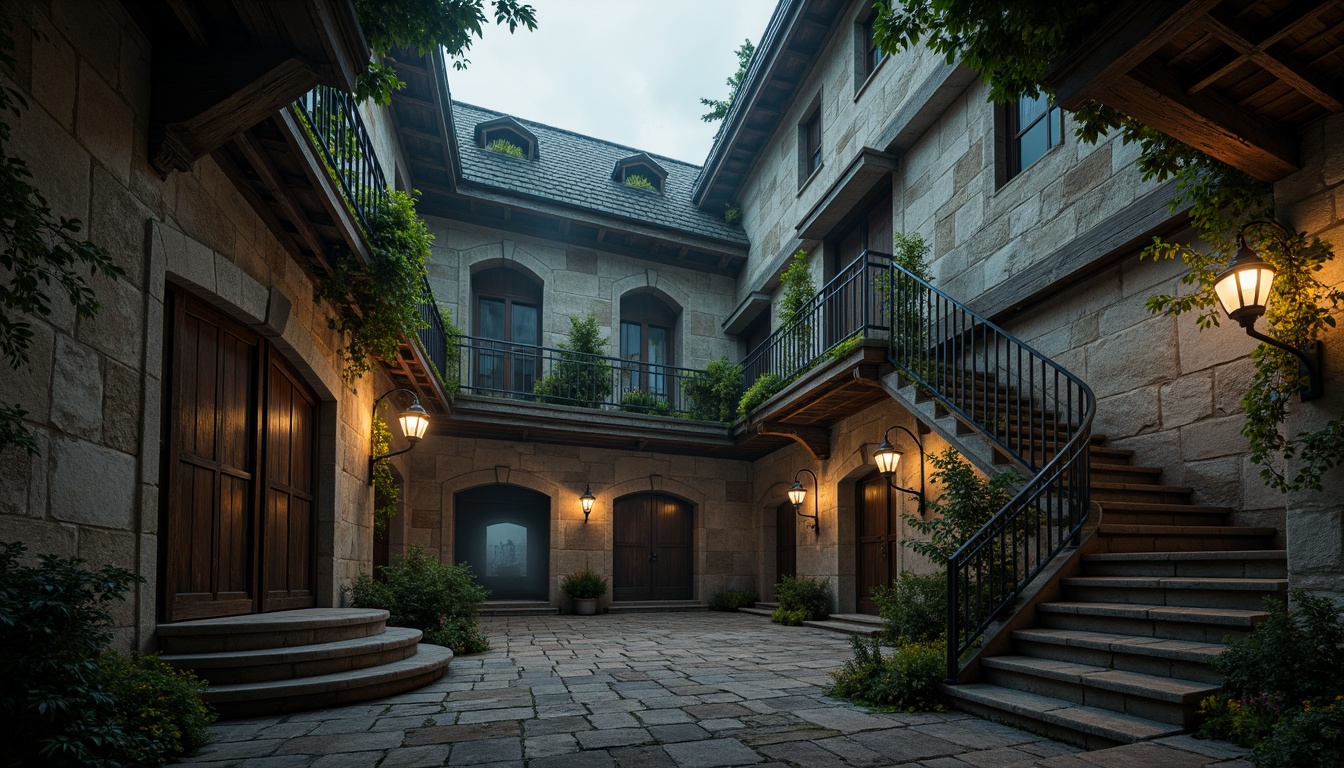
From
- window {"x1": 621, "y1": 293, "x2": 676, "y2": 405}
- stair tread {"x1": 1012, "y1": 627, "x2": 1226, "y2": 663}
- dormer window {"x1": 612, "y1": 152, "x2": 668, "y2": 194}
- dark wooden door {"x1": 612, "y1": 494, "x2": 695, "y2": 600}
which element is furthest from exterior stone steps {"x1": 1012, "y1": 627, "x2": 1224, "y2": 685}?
dormer window {"x1": 612, "y1": 152, "x2": 668, "y2": 194}

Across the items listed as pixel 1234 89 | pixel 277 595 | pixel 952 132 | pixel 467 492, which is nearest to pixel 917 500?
pixel 952 132

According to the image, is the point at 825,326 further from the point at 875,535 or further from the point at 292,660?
the point at 292,660

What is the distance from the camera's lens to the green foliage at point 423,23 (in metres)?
4.91

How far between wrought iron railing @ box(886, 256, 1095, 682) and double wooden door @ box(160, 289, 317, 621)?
521cm

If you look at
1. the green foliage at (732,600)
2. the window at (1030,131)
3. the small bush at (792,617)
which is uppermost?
the window at (1030,131)

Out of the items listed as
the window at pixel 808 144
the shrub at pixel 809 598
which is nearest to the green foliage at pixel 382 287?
the shrub at pixel 809 598

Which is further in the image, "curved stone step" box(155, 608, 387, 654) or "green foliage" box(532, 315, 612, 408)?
"green foliage" box(532, 315, 612, 408)

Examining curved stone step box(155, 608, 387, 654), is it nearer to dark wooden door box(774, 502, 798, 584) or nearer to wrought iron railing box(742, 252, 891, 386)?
wrought iron railing box(742, 252, 891, 386)

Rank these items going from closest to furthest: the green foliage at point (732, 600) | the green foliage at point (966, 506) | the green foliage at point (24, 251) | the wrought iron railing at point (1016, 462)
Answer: the green foliage at point (24, 251), the wrought iron railing at point (1016, 462), the green foliage at point (966, 506), the green foliage at point (732, 600)

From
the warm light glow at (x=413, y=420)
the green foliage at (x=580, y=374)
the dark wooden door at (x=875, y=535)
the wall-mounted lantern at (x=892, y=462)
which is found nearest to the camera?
the warm light glow at (x=413, y=420)

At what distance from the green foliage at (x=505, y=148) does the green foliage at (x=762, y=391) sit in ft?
22.8

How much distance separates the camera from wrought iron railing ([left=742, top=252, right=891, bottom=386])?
10.1 m

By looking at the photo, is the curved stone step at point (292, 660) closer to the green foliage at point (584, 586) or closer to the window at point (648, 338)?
the green foliage at point (584, 586)

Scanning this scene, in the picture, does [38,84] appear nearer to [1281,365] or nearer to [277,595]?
[277,595]
